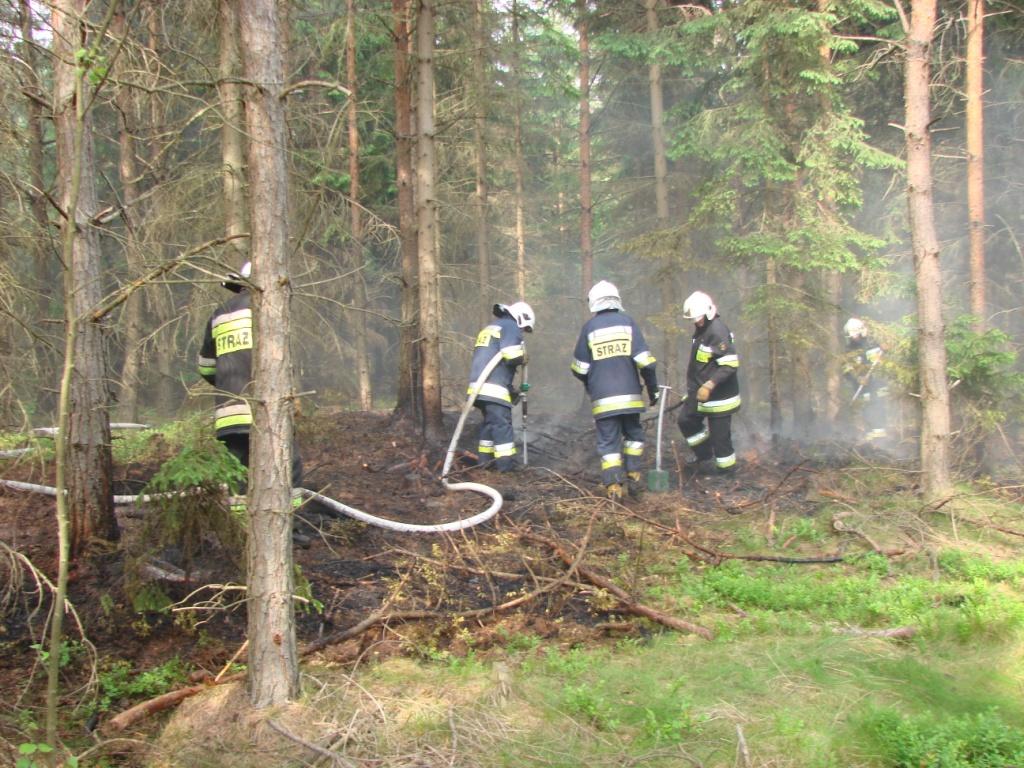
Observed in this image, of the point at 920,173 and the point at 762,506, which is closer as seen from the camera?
the point at 920,173

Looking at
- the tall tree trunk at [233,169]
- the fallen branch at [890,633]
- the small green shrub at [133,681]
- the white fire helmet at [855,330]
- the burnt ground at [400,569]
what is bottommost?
the fallen branch at [890,633]

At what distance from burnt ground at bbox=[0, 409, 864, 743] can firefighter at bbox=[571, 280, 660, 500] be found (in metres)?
0.46

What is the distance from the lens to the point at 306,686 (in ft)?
13.3

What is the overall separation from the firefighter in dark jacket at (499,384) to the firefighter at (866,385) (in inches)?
238

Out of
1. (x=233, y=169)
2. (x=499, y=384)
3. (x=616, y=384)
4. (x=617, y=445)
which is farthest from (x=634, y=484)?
(x=233, y=169)

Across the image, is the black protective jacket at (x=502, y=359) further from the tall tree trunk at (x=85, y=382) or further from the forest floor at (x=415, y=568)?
the tall tree trunk at (x=85, y=382)

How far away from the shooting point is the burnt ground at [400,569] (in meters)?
4.75

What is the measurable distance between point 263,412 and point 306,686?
142cm

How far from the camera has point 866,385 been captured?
15562mm

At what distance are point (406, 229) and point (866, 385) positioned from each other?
390 inches

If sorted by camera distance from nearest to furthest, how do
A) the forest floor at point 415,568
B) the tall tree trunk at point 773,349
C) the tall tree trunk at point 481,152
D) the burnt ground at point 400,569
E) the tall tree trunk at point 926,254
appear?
the forest floor at point 415,568, the burnt ground at point 400,569, the tall tree trunk at point 926,254, the tall tree trunk at point 481,152, the tall tree trunk at point 773,349

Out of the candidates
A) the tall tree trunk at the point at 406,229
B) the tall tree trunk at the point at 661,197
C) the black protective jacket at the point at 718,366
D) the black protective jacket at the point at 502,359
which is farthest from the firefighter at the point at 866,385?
the tall tree trunk at the point at 406,229

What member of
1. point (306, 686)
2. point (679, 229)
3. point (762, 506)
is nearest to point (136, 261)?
point (306, 686)

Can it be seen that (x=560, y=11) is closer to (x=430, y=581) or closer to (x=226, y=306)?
(x=226, y=306)
